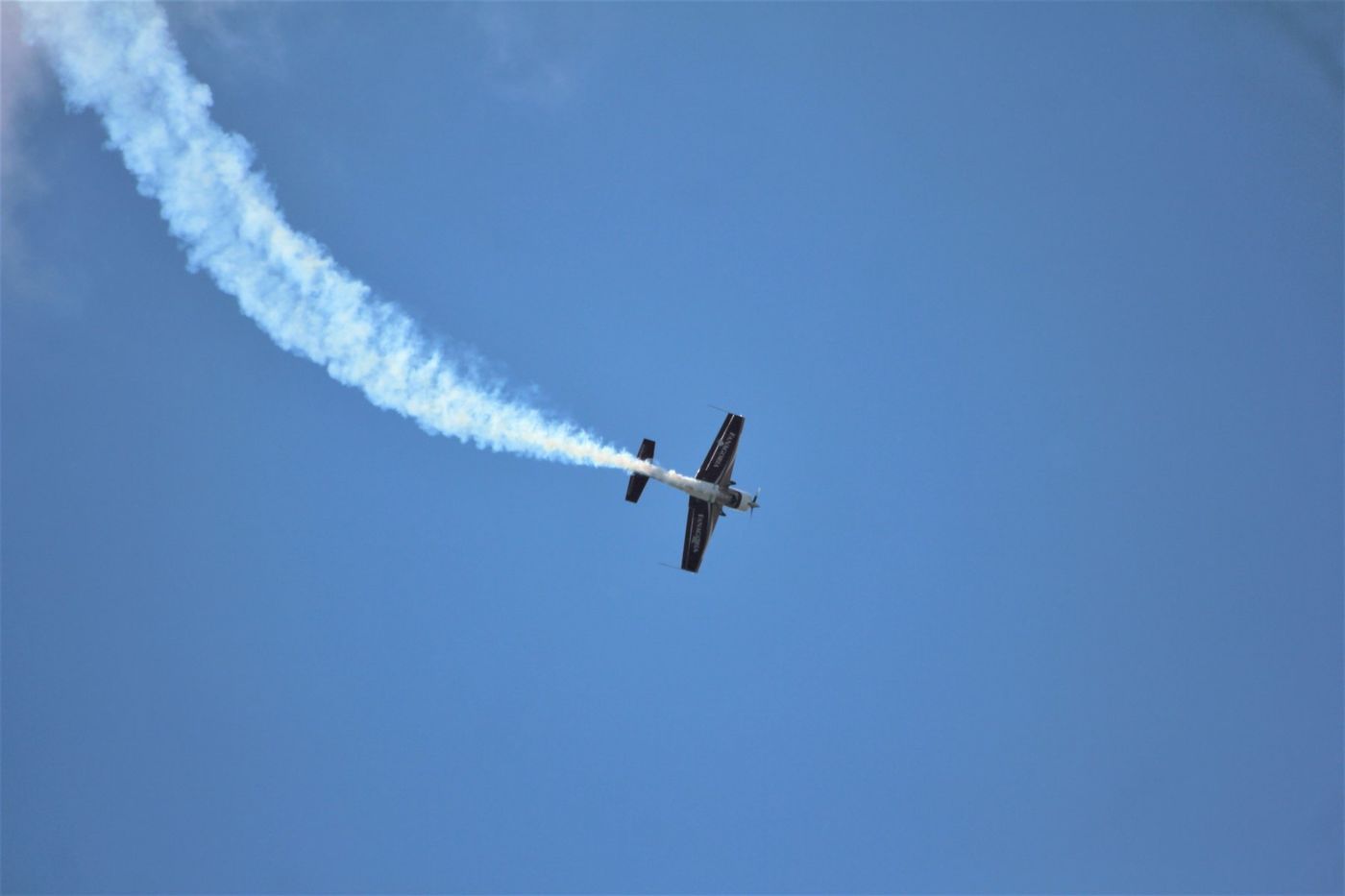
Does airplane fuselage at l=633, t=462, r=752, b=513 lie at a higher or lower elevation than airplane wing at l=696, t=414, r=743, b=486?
lower

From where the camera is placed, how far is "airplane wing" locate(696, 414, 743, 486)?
39312 millimetres

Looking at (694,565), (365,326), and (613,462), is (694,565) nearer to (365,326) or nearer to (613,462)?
(613,462)

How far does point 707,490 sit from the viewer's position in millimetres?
39438

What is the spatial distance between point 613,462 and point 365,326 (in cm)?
832

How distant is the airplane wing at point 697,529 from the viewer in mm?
40344

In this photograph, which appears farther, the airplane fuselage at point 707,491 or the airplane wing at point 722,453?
the airplane wing at point 722,453

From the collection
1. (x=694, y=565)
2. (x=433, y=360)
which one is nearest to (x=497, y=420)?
(x=433, y=360)

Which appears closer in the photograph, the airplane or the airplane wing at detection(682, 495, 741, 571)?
the airplane

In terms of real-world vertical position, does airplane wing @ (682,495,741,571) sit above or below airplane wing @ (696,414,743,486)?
below

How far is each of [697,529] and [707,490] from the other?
1.79m

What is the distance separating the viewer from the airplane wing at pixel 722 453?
3931 cm

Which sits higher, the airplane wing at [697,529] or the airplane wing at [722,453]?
the airplane wing at [722,453]

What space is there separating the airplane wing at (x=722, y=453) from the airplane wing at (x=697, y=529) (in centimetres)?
100

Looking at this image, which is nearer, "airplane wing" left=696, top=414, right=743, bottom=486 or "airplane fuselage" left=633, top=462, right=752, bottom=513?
"airplane fuselage" left=633, top=462, right=752, bottom=513
